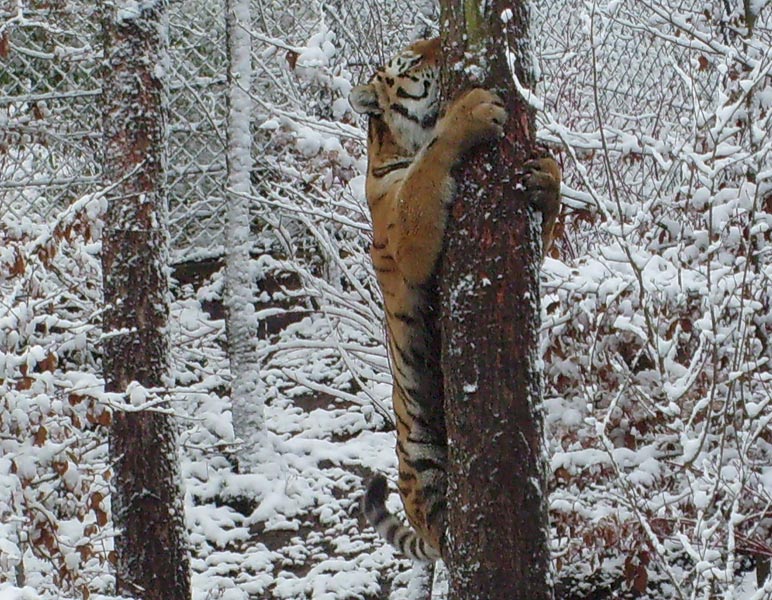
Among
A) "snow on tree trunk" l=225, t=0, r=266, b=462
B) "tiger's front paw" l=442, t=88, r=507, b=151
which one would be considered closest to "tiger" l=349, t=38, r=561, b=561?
"tiger's front paw" l=442, t=88, r=507, b=151

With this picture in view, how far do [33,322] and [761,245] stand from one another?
308 cm

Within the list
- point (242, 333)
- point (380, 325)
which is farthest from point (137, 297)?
point (242, 333)

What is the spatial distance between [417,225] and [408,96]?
Answer: 86 cm

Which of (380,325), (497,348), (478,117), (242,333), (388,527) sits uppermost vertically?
(242,333)

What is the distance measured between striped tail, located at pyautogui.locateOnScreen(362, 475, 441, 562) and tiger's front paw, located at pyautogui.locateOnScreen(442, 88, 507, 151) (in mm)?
1657

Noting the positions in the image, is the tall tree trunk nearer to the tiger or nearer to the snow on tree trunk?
the tiger

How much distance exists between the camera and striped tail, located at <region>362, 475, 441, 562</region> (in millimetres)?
3766

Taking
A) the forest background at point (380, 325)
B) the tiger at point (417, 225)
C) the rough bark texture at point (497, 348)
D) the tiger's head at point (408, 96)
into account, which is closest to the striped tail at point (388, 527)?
the tiger at point (417, 225)

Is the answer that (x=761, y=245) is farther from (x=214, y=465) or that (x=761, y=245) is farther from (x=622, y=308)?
(x=214, y=465)

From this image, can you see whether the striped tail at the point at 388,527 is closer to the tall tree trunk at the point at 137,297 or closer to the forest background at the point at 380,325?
the forest background at the point at 380,325

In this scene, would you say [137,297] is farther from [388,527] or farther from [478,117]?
[478,117]

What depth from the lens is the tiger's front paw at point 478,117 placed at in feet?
8.64

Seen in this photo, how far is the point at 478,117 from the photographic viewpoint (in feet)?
8.61

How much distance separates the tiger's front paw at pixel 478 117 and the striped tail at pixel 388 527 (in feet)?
5.44
